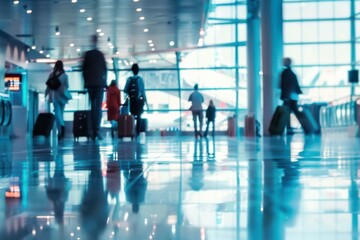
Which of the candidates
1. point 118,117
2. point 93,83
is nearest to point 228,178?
point 93,83

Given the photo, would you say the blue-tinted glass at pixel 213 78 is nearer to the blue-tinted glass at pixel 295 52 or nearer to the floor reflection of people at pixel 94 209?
the blue-tinted glass at pixel 295 52

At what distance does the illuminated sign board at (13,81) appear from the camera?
27.5 meters

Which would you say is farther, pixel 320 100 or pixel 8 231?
pixel 320 100

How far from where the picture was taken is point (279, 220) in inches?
70.1

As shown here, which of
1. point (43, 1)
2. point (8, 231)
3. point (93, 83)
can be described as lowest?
point (8, 231)

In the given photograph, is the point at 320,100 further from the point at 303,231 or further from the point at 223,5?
the point at 303,231

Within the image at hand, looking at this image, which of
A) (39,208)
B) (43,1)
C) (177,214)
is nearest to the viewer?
(177,214)

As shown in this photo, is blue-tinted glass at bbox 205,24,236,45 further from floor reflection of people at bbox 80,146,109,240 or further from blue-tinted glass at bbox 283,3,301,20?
floor reflection of people at bbox 80,146,109,240

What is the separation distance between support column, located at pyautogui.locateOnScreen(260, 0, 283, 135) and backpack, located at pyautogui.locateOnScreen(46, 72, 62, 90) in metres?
8.54

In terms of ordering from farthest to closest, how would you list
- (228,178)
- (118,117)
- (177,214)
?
1. (118,117)
2. (228,178)
3. (177,214)

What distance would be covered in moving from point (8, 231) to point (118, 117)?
48.4 feet

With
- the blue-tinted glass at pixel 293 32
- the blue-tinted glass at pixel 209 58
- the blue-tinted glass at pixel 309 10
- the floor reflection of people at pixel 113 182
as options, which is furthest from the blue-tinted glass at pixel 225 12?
the floor reflection of people at pixel 113 182

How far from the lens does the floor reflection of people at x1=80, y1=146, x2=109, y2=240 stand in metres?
1.66

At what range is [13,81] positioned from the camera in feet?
91.5
